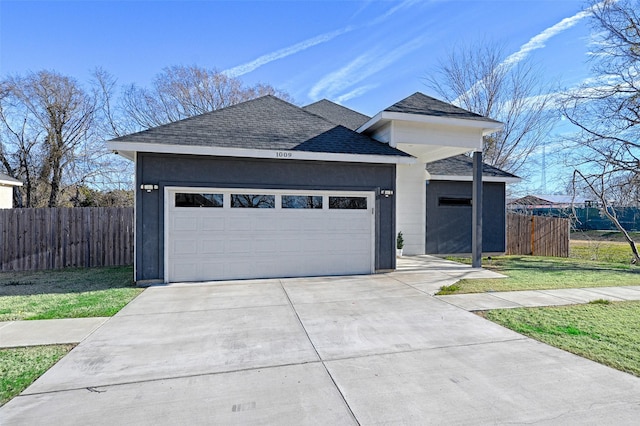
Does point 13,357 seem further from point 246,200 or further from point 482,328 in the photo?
→ point 482,328

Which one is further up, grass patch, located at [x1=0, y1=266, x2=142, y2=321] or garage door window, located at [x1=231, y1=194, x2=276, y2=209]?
garage door window, located at [x1=231, y1=194, x2=276, y2=209]

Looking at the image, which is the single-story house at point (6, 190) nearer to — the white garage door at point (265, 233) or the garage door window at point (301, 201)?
the white garage door at point (265, 233)

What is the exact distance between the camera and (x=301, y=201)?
8219 mm

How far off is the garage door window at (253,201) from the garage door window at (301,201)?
0.30 m

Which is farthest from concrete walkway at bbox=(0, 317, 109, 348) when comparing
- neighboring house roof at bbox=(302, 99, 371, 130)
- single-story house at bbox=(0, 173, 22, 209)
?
single-story house at bbox=(0, 173, 22, 209)

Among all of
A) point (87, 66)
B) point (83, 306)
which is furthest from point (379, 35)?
point (87, 66)

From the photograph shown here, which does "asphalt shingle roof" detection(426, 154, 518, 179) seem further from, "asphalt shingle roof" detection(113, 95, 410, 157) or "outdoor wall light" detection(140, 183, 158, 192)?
"outdoor wall light" detection(140, 183, 158, 192)

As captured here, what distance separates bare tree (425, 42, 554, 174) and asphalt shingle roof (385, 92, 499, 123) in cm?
1150

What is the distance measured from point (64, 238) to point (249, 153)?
643 centimetres

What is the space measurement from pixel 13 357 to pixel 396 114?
27.5 feet

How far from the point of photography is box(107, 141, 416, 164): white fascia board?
22.8 feet

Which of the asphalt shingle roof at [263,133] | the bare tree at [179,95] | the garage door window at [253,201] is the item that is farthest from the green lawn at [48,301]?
the bare tree at [179,95]

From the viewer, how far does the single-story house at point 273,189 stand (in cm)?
730

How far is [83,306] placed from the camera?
5504 millimetres
